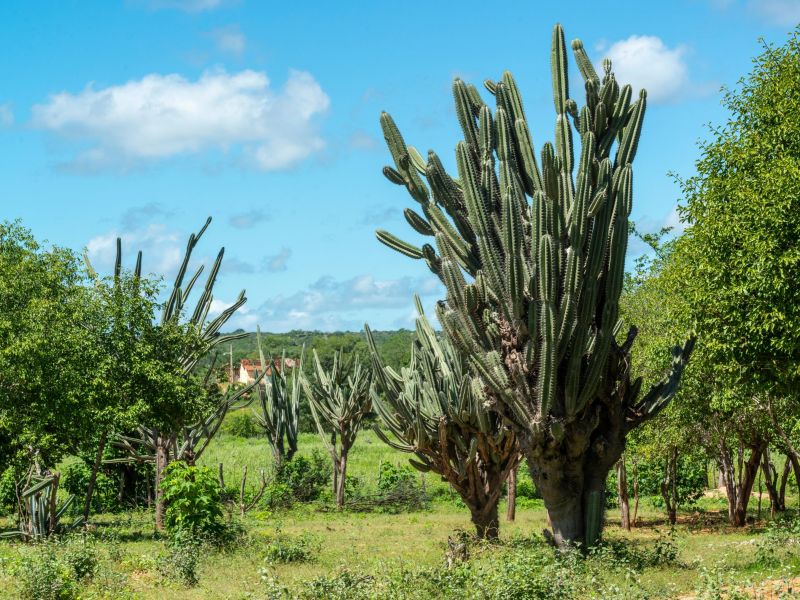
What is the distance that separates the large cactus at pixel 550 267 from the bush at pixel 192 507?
635cm

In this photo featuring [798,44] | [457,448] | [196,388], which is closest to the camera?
[798,44]

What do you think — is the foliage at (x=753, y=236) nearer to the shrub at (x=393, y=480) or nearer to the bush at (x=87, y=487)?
the shrub at (x=393, y=480)

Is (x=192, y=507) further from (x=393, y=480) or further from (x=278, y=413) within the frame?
(x=393, y=480)

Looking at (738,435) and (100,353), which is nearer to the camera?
(100,353)

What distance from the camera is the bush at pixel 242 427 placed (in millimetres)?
49781

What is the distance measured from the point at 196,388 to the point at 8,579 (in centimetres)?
809

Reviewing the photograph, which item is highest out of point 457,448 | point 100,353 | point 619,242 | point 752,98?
point 752,98

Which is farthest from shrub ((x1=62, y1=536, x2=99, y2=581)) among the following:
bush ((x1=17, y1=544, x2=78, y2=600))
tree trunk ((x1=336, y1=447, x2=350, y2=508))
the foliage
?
tree trunk ((x1=336, y1=447, x2=350, y2=508))

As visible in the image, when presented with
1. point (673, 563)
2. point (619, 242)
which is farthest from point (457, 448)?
point (619, 242)

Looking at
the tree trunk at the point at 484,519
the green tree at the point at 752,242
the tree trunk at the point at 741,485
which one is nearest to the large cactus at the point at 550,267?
the green tree at the point at 752,242

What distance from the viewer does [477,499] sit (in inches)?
683

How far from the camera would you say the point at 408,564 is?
1298cm

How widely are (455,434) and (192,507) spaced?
5005 millimetres

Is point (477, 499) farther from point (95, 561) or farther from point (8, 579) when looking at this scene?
point (8, 579)
